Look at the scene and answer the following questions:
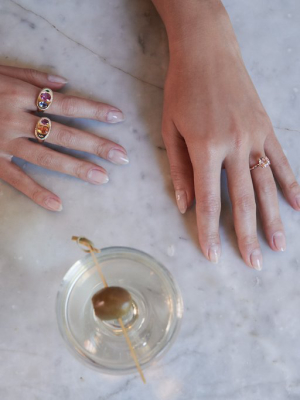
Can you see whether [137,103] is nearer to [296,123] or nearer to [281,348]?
[296,123]

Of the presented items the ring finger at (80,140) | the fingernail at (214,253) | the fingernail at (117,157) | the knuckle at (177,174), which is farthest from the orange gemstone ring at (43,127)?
the fingernail at (214,253)

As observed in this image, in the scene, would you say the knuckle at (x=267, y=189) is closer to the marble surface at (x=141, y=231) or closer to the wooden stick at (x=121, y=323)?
the marble surface at (x=141, y=231)

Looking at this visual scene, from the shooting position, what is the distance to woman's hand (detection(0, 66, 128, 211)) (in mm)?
766

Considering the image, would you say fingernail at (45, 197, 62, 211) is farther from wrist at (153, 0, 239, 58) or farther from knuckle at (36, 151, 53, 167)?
wrist at (153, 0, 239, 58)

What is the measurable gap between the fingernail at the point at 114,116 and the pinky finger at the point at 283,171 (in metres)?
0.24

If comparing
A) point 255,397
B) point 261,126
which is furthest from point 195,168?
point 255,397

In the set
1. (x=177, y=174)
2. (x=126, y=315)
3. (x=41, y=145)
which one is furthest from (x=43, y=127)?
(x=126, y=315)

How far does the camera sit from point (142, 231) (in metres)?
0.76

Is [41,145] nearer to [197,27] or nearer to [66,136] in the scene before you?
[66,136]

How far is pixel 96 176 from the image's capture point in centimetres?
76

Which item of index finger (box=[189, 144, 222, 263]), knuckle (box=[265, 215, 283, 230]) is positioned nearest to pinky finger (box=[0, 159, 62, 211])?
index finger (box=[189, 144, 222, 263])

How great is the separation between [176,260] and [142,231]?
0.07m

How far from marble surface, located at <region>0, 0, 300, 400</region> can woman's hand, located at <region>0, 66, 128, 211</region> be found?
0.02 meters

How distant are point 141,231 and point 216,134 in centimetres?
19
